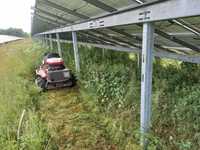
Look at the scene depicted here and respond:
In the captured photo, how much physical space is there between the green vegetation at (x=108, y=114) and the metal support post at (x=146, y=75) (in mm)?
146

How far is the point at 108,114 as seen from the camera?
18.3ft

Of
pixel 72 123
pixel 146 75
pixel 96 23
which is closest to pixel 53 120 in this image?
pixel 72 123

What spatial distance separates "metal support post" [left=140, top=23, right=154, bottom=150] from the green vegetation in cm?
15

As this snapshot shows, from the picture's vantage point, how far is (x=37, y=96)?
769 cm

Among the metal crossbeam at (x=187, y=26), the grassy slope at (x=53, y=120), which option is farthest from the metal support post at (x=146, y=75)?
the metal crossbeam at (x=187, y=26)

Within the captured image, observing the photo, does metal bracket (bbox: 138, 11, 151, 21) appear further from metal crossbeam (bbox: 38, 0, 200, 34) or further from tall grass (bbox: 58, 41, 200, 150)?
tall grass (bbox: 58, 41, 200, 150)

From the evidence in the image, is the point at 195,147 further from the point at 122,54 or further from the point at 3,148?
the point at 122,54

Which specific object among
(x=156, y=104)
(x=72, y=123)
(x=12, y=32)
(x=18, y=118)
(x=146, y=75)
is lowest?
(x=72, y=123)

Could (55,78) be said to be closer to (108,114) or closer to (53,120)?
(53,120)

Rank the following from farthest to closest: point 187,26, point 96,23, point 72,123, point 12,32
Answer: point 12,32 → point 96,23 → point 72,123 → point 187,26

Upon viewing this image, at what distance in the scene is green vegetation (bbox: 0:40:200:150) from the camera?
161 inches

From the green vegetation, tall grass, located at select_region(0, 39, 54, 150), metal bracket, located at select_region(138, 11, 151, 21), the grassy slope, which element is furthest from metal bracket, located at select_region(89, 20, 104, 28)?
tall grass, located at select_region(0, 39, 54, 150)

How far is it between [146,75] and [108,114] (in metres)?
2.00

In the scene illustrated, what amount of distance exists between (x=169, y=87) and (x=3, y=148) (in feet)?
9.91
